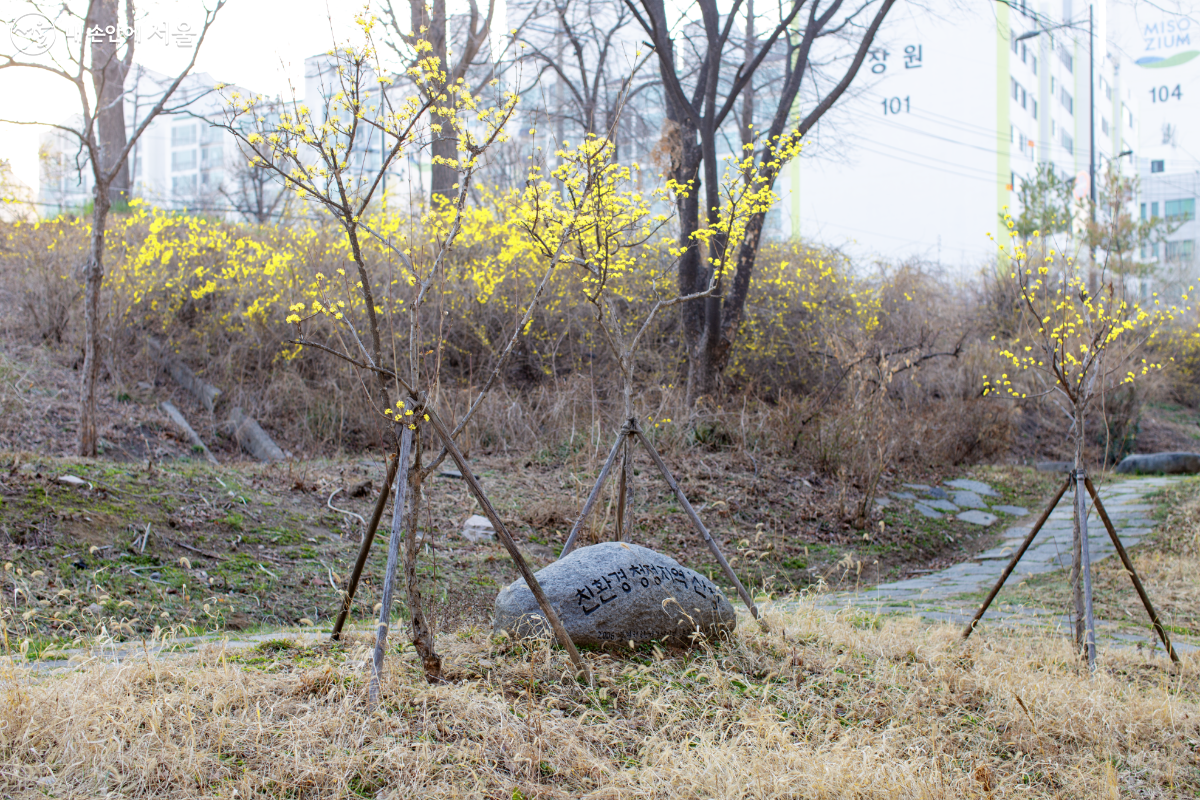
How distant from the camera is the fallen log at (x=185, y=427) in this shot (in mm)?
9727

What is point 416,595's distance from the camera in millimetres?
3533

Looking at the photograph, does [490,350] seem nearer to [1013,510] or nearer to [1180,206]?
[1013,510]

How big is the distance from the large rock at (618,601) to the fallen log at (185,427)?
631cm

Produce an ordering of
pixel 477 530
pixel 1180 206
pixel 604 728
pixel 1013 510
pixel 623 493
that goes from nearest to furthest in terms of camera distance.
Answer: pixel 604 728, pixel 623 493, pixel 477 530, pixel 1013 510, pixel 1180 206

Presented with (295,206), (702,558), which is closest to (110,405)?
(295,206)

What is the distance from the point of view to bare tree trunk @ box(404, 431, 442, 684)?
3.50 m

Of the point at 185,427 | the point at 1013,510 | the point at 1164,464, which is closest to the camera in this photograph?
the point at 185,427

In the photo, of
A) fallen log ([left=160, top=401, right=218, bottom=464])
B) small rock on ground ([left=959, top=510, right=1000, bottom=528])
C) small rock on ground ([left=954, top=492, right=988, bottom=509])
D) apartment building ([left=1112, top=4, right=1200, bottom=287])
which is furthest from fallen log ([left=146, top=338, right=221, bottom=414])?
apartment building ([left=1112, top=4, right=1200, bottom=287])

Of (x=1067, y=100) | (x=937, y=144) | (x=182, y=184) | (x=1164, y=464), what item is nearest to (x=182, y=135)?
(x=182, y=184)

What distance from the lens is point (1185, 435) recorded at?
58.4 ft

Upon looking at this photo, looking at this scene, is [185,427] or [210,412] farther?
[210,412]

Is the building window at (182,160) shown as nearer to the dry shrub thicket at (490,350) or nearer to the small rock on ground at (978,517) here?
the dry shrub thicket at (490,350)

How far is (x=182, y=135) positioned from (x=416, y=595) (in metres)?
78.6

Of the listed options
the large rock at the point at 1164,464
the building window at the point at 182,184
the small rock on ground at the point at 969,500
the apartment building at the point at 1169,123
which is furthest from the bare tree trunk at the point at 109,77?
the apartment building at the point at 1169,123
